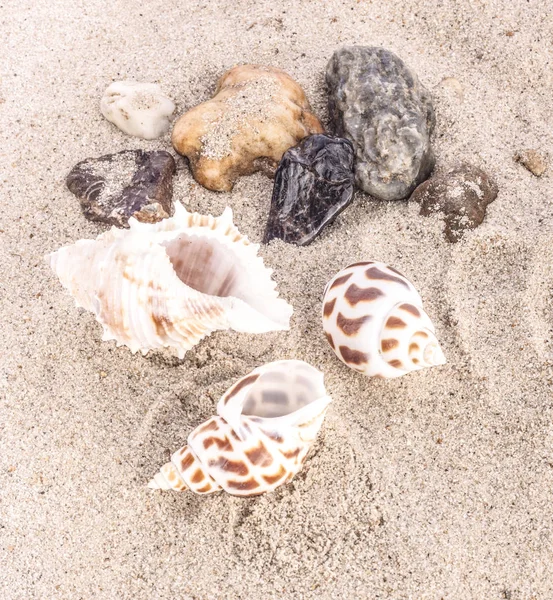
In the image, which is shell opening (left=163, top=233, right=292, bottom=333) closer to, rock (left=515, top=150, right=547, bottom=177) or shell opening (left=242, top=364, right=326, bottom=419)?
shell opening (left=242, top=364, right=326, bottom=419)

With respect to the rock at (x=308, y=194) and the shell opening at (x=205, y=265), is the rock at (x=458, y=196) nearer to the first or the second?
the rock at (x=308, y=194)

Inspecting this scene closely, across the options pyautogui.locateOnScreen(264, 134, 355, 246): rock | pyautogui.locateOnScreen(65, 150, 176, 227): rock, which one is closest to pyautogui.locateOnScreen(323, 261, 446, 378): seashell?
pyautogui.locateOnScreen(264, 134, 355, 246): rock

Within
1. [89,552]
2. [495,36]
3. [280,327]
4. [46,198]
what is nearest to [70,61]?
[46,198]

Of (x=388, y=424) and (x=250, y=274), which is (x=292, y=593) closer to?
(x=388, y=424)

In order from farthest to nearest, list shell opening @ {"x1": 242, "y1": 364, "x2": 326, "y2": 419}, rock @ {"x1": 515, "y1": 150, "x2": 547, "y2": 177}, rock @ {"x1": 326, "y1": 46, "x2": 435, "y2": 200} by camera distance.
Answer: rock @ {"x1": 515, "y1": 150, "x2": 547, "y2": 177}
rock @ {"x1": 326, "y1": 46, "x2": 435, "y2": 200}
shell opening @ {"x1": 242, "y1": 364, "x2": 326, "y2": 419}

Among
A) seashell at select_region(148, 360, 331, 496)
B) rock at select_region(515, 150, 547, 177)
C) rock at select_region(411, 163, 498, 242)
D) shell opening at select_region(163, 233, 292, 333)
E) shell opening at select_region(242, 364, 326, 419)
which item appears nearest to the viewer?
seashell at select_region(148, 360, 331, 496)

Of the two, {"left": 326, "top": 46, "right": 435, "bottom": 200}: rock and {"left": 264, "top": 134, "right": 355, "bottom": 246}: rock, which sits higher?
{"left": 326, "top": 46, "right": 435, "bottom": 200}: rock

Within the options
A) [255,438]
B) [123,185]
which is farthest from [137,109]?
[255,438]
